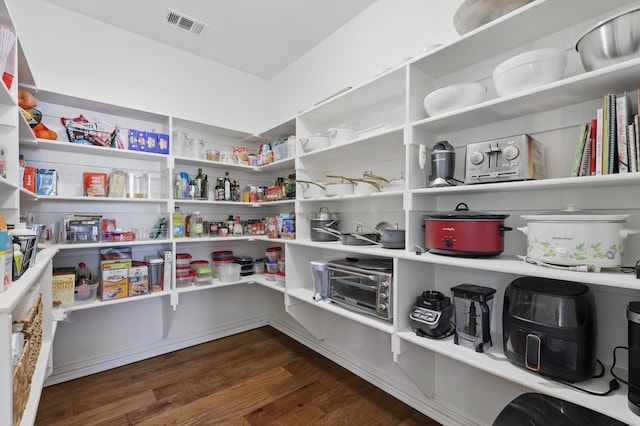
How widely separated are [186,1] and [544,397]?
3118 mm

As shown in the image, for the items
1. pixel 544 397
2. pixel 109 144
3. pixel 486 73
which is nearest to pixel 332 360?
pixel 544 397

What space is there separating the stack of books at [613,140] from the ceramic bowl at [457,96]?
0.45 metres

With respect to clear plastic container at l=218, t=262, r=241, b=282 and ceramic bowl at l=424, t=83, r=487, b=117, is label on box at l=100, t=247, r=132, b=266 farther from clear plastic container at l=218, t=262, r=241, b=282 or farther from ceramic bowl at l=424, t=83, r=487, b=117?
ceramic bowl at l=424, t=83, r=487, b=117

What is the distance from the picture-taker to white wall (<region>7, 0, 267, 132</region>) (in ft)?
6.86

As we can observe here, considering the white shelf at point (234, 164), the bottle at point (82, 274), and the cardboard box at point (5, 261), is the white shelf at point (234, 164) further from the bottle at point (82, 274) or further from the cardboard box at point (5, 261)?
the cardboard box at point (5, 261)

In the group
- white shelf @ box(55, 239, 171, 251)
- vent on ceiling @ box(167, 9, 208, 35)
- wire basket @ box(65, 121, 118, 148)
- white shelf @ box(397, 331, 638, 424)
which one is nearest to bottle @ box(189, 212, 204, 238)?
white shelf @ box(55, 239, 171, 251)

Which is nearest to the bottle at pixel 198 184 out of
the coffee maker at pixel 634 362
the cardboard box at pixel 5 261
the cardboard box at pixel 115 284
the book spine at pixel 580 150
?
the cardboard box at pixel 115 284

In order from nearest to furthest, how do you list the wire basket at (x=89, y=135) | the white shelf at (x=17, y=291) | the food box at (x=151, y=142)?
the white shelf at (x=17, y=291) < the wire basket at (x=89, y=135) < the food box at (x=151, y=142)

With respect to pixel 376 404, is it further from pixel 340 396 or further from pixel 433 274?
pixel 433 274

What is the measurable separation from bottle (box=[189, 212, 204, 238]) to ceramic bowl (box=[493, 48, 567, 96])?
2.35m

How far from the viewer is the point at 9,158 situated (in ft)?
4.38

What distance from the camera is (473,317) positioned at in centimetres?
131

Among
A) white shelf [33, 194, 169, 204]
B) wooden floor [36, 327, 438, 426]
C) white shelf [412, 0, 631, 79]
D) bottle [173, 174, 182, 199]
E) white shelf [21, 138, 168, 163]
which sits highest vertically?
white shelf [412, 0, 631, 79]

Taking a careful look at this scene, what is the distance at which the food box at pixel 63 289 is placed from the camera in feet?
6.07
